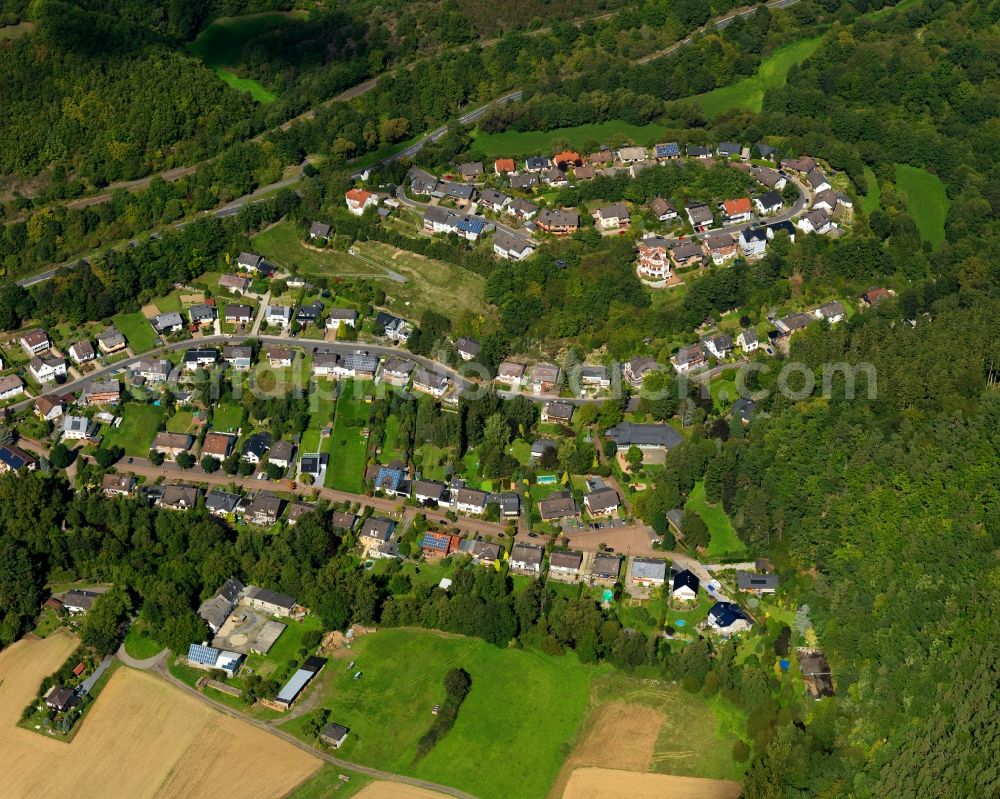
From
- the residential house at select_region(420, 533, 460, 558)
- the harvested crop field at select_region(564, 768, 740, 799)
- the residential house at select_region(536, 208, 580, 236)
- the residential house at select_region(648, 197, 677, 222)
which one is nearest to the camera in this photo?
the harvested crop field at select_region(564, 768, 740, 799)

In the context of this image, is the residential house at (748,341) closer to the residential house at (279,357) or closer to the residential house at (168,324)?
the residential house at (279,357)

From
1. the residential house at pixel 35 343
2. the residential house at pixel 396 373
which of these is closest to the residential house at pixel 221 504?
the residential house at pixel 396 373

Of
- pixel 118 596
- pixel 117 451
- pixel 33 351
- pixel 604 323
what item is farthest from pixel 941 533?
pixel 33 351

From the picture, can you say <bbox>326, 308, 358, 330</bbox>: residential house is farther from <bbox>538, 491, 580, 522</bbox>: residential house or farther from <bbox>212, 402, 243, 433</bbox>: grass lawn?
<bbox>538, 491, 580, 522</bbox>: residential house

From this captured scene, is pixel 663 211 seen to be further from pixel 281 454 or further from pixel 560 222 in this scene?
pixel 281 454

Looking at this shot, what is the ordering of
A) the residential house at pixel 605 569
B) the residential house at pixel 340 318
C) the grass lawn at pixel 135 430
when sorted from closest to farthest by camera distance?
the residential house at pixel 605 569
the grass lawn at pixel 135 430
the residential house at pixel 340 318

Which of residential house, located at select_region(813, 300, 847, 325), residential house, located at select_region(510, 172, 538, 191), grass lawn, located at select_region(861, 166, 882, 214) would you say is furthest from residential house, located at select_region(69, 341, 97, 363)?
grass lawn, located at select_region(861, 166, 882, 214)
